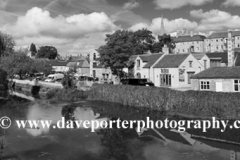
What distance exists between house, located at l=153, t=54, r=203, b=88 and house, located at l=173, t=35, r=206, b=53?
8588cm

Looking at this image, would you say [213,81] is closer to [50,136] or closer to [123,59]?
[123,59]

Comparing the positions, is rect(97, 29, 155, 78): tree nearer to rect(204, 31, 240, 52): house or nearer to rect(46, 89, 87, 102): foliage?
rect(46, 89, 87, 102): foliage

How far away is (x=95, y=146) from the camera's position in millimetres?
19453

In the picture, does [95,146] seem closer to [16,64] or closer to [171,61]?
[171,61]

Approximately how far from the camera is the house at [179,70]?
Result: 45562 mm

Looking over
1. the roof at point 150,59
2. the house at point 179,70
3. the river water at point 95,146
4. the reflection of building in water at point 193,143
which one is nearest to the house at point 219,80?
the house at point 179,70

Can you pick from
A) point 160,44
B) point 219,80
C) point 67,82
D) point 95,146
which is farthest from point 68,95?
point 160,44

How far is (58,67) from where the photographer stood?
106 metres

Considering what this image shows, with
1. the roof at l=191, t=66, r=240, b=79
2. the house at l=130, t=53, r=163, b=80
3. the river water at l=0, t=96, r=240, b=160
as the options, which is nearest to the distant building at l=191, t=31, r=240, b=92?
the roof at l=191, t=66, r=240, b=79

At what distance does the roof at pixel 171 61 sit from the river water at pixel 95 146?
24.8 metres

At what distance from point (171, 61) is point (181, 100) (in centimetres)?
1889

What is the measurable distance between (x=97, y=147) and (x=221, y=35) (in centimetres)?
12008

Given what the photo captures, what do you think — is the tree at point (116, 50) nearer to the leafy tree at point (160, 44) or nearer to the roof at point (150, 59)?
the roof at point (150, 59)

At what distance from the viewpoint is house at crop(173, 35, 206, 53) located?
432 feet
